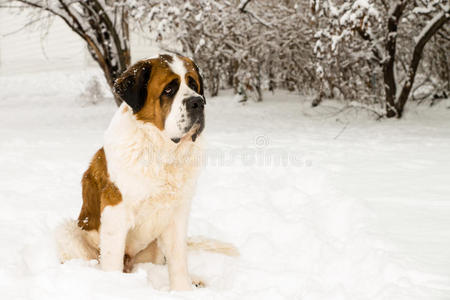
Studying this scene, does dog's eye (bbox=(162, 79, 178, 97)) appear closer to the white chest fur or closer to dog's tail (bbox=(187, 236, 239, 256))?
the white chest fur

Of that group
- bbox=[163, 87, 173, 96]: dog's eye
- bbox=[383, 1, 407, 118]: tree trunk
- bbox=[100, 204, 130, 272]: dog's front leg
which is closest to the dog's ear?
bbox=[163, 87, 173, 96]: dog's eye

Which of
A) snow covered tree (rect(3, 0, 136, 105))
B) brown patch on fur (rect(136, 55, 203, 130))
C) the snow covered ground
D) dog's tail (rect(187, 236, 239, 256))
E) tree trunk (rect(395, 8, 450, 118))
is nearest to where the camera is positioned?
the snow covered ground

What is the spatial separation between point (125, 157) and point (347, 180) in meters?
2.92

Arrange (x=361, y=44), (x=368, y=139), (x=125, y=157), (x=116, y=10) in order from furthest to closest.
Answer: (x=361, y=44)
(x=116, y=10)
(x=368, y=139)
(x=125, y=157)

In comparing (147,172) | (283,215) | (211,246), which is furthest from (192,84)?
(283,215)

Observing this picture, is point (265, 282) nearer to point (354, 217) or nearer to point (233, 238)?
point (233, 238)

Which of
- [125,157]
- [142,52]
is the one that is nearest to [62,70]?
[142,52]

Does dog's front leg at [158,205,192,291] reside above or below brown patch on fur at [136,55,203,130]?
below

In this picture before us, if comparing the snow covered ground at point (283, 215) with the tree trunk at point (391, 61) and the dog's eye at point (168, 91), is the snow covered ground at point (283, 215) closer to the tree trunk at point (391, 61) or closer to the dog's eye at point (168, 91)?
the tree trunk at point (391, 61)

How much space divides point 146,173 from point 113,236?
15.1 inches

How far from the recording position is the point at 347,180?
15.1ft

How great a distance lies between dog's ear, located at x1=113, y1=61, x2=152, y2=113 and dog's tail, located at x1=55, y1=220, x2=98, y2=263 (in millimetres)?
812

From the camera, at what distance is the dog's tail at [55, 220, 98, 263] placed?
2.44m

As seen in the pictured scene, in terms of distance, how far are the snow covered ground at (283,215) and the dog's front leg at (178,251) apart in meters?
0.13
